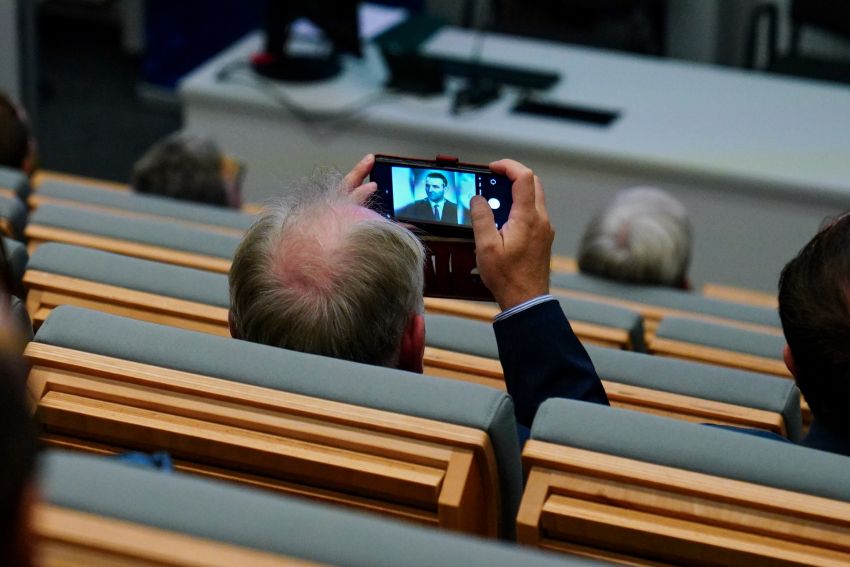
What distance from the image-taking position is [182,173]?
120 inches

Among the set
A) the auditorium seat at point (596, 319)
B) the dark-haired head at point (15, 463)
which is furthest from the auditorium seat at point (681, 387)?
the dark-haired head at point (15, 463)

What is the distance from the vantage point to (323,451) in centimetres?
113

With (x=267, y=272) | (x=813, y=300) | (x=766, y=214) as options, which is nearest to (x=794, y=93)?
(x=766, y=214)

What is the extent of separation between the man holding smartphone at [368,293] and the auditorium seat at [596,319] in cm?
46

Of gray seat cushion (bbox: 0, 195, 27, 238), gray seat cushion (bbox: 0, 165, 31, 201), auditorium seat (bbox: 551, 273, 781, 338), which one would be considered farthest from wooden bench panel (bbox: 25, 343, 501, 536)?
gray seat cushion (bbox: 0, 165, 31, 201)

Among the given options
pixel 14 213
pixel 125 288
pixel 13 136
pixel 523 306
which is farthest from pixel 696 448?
pixel 13 136

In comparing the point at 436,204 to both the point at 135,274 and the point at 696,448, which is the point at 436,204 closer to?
the point at 135,274

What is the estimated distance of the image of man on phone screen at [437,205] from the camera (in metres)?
1.61

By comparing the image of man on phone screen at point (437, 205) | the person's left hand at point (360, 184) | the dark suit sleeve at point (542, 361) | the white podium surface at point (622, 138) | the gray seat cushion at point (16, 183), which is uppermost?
the person's left hand at point (360, 184)

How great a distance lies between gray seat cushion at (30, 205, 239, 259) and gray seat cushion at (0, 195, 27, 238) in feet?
0.07

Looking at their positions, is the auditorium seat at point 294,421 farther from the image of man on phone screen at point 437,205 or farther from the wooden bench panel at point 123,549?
the image of man on phone screen at point 437,205

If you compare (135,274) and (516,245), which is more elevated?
(516,245)

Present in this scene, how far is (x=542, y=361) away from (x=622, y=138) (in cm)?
237

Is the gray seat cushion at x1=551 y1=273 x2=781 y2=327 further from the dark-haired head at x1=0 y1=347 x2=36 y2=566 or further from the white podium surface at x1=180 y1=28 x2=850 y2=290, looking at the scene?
the dark-haired head at x1=0 y1=347 x2=36 y2=566
